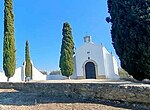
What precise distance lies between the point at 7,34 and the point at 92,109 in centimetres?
1544

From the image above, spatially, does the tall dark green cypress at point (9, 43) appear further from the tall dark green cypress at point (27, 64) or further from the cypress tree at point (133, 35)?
the cypress tree at point (133, 35)

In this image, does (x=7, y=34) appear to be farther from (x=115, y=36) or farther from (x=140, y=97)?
(x=140, y=97)

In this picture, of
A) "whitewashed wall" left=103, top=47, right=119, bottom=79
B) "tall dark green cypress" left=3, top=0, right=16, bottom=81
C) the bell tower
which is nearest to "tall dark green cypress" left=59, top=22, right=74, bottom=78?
the bell tower

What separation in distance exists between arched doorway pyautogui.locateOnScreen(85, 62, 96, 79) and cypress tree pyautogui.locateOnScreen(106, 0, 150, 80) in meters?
22.1

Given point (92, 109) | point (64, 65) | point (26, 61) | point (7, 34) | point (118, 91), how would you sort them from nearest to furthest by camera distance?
point (92, 109) < point (118, 91) < point (7, 34) < point (64, 65) < point (26, 61)

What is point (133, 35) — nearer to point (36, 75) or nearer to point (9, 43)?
point (9, 43)

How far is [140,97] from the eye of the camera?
713cm

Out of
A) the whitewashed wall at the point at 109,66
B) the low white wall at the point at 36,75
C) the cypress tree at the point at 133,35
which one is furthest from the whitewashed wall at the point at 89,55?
the cypress tree at the point at 133,35

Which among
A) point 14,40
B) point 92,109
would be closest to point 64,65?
point 14,40

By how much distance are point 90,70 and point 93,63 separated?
A: 1127 millimetres

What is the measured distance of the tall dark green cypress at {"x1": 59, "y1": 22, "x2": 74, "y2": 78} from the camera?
28.0 meters

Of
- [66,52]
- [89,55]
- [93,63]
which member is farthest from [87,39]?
[66,52]

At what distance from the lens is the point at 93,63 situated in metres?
31.3

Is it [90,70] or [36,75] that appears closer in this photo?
[90,70]
